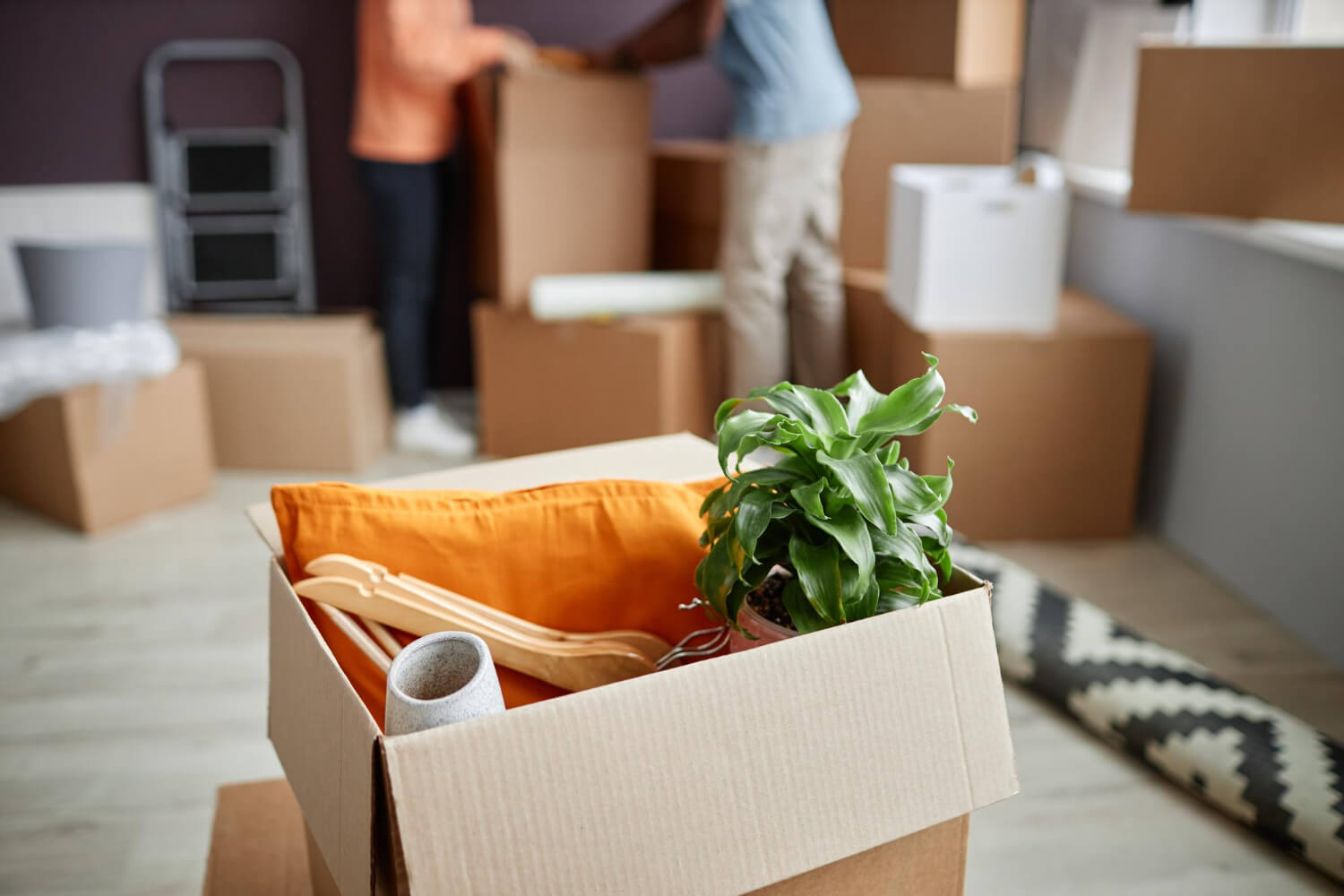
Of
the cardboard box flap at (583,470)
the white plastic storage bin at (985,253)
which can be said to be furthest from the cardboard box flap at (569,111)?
the cardboard box flap at (583,470)

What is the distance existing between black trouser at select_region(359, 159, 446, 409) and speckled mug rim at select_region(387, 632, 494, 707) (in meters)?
2.47

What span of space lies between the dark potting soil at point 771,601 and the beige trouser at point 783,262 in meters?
1.87

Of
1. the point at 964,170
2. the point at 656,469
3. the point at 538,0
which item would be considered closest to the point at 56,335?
the point at 538,0

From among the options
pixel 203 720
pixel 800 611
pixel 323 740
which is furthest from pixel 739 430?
pixel 203 720

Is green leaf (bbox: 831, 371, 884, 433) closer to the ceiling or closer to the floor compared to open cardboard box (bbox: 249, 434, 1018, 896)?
closer to the ceiling

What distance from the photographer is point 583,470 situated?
4.14 feet

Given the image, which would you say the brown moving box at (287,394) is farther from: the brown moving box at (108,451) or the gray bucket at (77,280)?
the gray bucket at (77,280)

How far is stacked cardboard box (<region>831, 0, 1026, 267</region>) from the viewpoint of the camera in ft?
8.21

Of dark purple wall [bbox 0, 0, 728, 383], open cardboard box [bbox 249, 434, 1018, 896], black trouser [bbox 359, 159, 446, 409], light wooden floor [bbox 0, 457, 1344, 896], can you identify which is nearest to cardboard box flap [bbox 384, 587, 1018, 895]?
open cardboard box [bbox 249, 434, 1018, 896]

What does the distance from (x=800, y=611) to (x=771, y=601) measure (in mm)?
78

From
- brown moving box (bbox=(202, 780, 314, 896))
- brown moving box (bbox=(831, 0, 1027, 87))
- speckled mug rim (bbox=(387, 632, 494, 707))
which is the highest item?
brown moving box (bbox=(831, 0, 1027, 87))

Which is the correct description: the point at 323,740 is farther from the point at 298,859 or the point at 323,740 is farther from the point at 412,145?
the point at 412,145

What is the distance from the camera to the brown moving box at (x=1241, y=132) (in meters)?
1.83

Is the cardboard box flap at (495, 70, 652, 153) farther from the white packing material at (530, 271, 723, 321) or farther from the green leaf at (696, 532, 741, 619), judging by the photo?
the green leaf at (696, 532, 741, 619)
